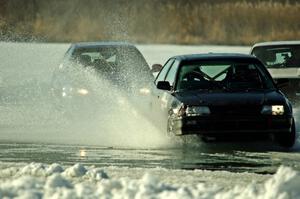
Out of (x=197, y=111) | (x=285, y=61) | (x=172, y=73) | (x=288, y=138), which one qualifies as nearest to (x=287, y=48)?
(x=285, y=61)

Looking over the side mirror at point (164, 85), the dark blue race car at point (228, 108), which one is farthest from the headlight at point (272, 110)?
the side mirror at point (164, 85)

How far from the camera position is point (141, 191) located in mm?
9484

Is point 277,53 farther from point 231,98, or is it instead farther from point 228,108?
point 228,108

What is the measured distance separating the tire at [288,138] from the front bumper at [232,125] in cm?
22

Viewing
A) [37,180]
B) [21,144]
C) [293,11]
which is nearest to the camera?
[37,180]

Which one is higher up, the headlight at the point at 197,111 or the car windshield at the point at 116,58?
the car windshield at the point at 116,58

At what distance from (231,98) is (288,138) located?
3.33 feet

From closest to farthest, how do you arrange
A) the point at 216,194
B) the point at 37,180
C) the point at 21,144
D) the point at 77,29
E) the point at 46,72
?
the point at 216,194 < the point at 37,180 < the point at 21,144 < the point at 46,72 < the point at 77,29

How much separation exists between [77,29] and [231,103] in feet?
135

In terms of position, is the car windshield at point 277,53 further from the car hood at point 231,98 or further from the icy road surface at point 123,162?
the car hood at point 231,98

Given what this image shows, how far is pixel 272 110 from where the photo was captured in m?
15.1

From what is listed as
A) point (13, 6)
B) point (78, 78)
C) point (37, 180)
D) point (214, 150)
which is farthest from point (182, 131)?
point (13, 6)

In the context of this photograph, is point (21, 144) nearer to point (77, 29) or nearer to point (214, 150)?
point (214, 150)

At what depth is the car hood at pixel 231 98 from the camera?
597 inches
